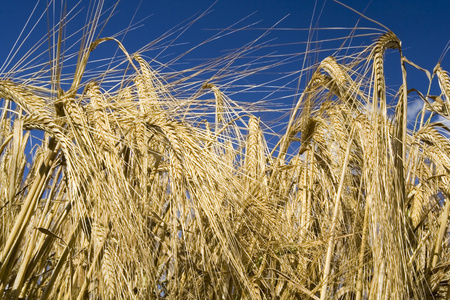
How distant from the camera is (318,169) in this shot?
7.05 ft

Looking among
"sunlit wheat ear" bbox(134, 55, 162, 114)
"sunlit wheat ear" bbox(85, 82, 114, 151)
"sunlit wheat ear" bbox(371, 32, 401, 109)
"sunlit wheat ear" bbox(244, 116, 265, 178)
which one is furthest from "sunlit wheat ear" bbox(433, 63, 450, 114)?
"sunlit wheat ear" bbox(85, 82, 114, 151)

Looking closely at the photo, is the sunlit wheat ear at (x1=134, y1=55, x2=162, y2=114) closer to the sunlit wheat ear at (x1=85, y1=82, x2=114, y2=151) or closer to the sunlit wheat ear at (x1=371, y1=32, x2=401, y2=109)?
the sunlit wheat ear at (x1=85, y1=82, x2=114, y2=151)

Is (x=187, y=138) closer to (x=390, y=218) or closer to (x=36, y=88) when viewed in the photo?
(x=36, y=88)

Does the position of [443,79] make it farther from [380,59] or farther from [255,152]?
[255,152]

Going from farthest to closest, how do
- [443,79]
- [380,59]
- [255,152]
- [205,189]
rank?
[443,79], [255,152], [380,59], [205,189]

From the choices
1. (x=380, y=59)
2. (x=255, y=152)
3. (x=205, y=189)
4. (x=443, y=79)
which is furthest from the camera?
(x=443, y=79)

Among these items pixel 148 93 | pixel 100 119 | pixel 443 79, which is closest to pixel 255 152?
pixel 148 93

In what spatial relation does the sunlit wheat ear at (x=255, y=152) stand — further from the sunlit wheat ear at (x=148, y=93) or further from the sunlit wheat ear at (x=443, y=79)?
the sunlit wheat ear at (x=443, y=79)

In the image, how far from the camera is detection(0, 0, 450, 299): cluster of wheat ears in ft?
4.19

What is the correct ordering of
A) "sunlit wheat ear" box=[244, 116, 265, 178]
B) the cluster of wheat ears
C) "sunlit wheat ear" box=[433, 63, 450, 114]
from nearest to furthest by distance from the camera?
the cluster of wheat ears → "sunlit wheat ear" box=[244, 116, 265, 178] → "sunlit wheat ear" box=[433, 63, 450, 114]

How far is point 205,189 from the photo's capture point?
4.22 ft

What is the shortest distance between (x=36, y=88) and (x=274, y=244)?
90cm

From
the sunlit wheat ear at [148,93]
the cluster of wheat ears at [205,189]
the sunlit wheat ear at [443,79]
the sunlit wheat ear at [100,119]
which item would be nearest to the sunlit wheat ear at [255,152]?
the cluster of wheat ears at [205,189]

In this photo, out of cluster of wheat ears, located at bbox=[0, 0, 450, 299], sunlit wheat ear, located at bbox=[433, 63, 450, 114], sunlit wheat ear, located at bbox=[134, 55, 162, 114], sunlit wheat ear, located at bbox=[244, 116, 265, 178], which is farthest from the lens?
sunlit wheat ear, located at bbox=[433, 63, 450, 114]
